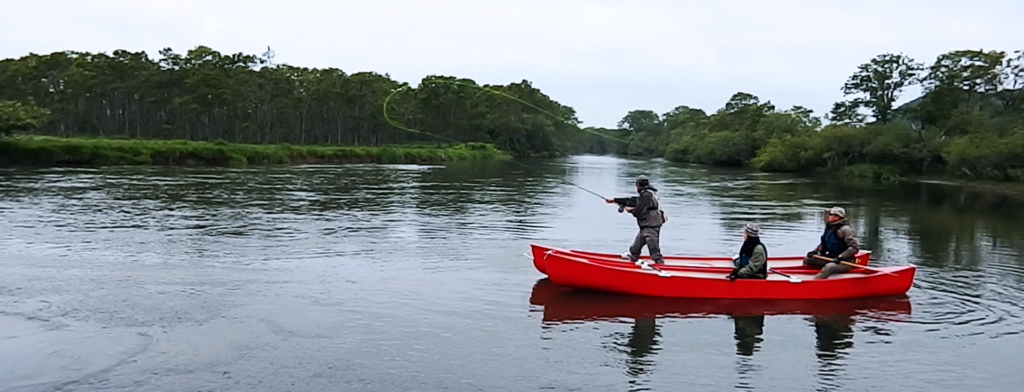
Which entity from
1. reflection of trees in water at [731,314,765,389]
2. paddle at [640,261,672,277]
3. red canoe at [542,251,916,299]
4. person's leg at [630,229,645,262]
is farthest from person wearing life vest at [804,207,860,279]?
person's leg at [630,229,645,262]

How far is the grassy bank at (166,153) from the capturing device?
45.1 meters

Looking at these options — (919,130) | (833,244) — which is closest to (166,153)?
(833,244)

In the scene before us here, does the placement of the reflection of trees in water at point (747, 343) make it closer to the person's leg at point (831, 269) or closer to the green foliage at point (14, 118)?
the person's leg at point (831, 269)

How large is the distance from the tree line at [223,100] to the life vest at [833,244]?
60.5 metres

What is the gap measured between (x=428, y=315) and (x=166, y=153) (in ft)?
144

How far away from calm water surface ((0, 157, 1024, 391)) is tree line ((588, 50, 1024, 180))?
109 feet

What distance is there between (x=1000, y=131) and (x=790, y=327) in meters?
55.9

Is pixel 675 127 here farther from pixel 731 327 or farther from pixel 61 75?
pixel 731 327

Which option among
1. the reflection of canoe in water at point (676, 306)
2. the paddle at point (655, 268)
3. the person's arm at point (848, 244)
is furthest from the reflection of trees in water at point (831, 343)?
the paddle at point (655, 268)

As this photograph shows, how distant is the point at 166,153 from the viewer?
5072 cm

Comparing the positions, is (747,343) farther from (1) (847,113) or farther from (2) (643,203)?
(1) (847,113)

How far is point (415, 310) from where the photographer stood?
11875mm

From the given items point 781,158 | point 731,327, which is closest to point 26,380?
point 731,327

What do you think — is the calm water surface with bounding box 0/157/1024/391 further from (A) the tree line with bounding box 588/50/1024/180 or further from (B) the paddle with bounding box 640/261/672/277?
(A) the tree line with bounding box 588/50/1024/180
